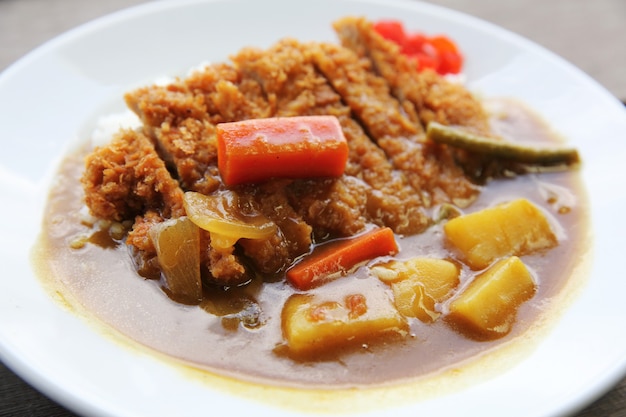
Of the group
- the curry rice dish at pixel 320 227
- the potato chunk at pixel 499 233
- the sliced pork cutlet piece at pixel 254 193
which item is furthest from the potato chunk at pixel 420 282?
the sliced pork cutlet piece at pixel 254 193

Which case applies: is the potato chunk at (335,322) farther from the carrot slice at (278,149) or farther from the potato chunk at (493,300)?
the carrot slice at (278,149)

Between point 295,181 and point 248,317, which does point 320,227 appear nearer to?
point 295,181

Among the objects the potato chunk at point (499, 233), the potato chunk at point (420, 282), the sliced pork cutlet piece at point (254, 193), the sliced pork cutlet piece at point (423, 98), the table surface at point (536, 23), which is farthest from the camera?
the table surface at point (536, 23)

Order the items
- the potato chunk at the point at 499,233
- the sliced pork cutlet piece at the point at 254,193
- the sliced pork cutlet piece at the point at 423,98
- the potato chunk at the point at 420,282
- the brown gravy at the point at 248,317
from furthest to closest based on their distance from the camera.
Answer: the sliced pork cutlet piece at the point at 423,98
the potato chunk at the point at 499,233
the sliced pork cutlet piece at the point at 254,193
the potato chunk at the point at 420,282
the brown gravy at the point at 248,317

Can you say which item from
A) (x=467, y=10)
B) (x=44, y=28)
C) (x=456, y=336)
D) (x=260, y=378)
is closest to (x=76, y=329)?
(x=260, y=378)

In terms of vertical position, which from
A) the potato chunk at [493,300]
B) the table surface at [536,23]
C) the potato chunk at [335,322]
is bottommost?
the potato chunk at [493,300]

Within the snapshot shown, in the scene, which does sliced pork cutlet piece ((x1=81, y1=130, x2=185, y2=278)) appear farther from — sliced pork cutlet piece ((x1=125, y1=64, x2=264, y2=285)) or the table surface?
the table surface

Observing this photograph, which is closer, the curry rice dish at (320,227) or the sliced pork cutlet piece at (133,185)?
the curry rice dish at (320,227)

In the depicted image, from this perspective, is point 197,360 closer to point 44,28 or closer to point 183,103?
point 183,103
